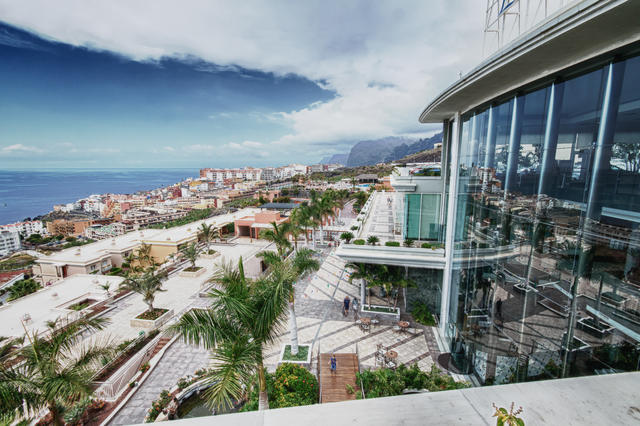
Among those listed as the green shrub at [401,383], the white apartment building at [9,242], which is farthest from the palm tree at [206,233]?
the white apartment building at [9,242]

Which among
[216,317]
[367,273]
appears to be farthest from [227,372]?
[367,273]

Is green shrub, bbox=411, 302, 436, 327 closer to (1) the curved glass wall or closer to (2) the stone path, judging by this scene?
(1) the curved glass wall

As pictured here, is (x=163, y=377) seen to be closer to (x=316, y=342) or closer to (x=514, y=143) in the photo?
(x=316, y=342)

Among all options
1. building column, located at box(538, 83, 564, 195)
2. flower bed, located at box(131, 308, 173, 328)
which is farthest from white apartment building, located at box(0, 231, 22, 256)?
building column, located at box(538, 83, 564, 195)

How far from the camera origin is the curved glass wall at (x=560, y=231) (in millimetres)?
4113

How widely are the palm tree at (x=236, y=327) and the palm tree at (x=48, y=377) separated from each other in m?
1.48

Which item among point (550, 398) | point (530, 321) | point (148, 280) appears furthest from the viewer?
point (148, 280)

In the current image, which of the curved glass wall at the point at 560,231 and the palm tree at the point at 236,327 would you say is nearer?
the curved glass wall at the point at 560,231

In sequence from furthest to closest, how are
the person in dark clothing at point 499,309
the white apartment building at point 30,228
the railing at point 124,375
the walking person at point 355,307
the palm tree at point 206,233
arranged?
the white apartment building at point 30,228 → the palm tree at point 206,233 → the walking person at point 355,307 → the railing at point 124,375 → the person in dark clothing at point 499,309

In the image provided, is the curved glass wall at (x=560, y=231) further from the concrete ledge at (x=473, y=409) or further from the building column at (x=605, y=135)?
the concrete ledge at (x=473, y=409)

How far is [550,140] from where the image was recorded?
551cm

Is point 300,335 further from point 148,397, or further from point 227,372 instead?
point 227,372

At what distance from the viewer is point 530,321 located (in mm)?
5902

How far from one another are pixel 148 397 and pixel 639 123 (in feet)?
44.8
